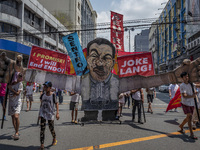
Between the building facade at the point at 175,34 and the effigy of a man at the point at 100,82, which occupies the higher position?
the building facade at the point at 175,34

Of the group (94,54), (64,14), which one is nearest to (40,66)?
(94,54)

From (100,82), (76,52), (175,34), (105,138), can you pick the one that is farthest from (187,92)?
(175,34)

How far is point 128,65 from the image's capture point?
7457mm

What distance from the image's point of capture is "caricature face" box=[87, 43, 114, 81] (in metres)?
7.24

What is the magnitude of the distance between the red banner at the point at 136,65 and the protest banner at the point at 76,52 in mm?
1487

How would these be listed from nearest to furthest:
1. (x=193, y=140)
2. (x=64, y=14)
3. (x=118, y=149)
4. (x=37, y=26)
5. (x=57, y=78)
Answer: (x=118, y=149) < (x=193, y=140) < (x=57, y=78) < (x=37, y=26) < (x=64, y=14)

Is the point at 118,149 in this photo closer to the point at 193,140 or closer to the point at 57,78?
the point at 193,140

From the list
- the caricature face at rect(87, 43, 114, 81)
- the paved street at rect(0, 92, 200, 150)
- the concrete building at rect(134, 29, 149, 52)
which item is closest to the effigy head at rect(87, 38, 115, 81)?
the caricature face at rect(87, 43, 114, 81)

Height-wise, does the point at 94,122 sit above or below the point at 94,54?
below

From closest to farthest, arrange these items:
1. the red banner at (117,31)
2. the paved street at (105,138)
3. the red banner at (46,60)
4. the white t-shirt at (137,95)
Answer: the paved street at (105,138) < the red banner at (46,60) < the white t-shirt at (137,95) < the red banner at (117,31)

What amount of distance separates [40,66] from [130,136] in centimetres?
436

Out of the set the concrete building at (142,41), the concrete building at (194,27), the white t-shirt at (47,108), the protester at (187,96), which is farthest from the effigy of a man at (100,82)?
the concrete building at (142,41)

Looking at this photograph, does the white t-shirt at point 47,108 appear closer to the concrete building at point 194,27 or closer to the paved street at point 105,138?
the paved street at point 105,138

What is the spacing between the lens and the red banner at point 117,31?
56.4 feet
